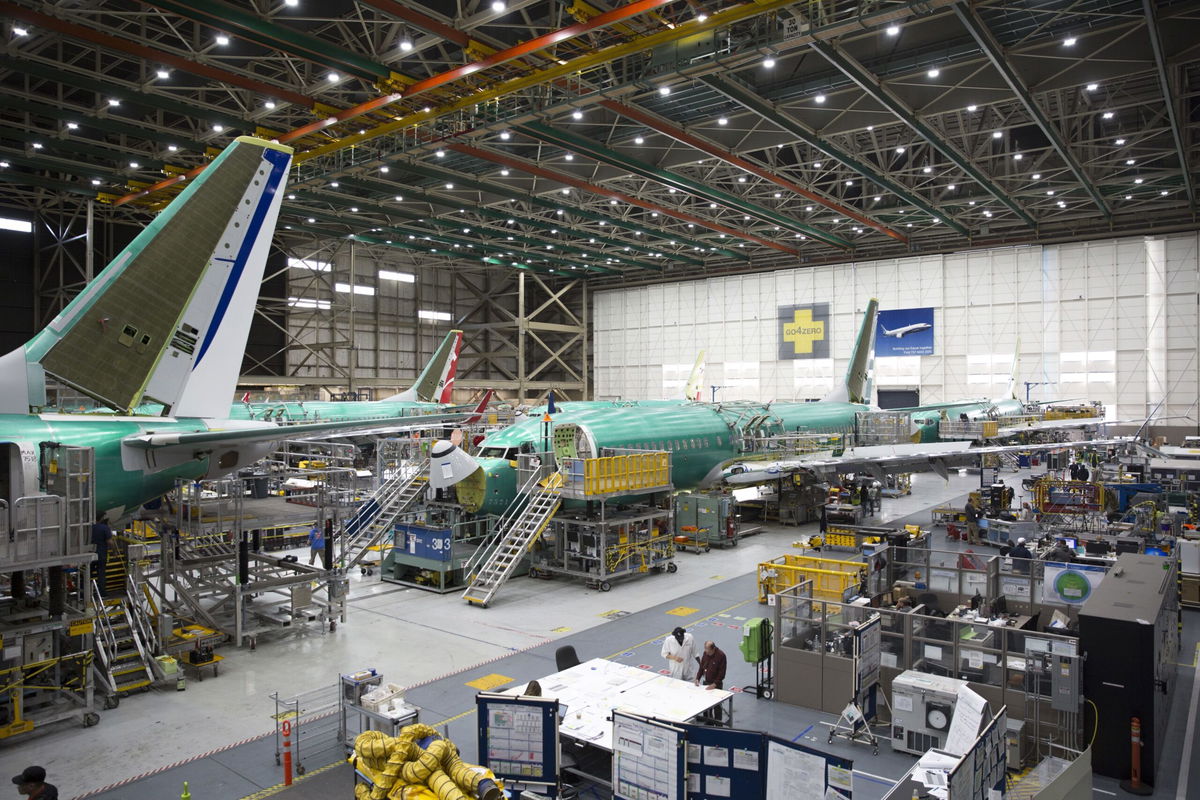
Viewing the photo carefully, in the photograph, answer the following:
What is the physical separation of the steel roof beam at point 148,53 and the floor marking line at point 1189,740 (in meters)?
34.4

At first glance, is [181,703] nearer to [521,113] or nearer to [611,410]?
[611,410]

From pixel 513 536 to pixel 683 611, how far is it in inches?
224

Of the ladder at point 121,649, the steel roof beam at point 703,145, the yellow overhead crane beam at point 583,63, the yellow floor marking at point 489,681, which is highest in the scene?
the steel roof beam at point 703,145

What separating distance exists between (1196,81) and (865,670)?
120 feet

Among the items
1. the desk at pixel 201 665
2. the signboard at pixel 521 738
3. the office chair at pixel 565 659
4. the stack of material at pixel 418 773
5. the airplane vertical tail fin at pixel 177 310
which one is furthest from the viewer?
the desk at pixel 201 665

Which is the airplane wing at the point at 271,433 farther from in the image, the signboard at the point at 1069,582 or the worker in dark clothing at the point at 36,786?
the signboard at the point at 1069,582

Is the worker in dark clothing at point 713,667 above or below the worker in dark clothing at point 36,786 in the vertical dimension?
below

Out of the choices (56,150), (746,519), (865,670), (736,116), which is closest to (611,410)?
(746,519)

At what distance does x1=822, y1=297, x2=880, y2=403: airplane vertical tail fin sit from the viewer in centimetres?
4584

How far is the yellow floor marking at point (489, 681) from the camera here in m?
15.1

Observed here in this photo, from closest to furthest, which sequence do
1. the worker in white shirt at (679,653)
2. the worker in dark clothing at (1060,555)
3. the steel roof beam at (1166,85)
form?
the worker in white shirt at (679,653) → the worker in dark clothing at (1060,555) → the steel roof beam at (1166,85)

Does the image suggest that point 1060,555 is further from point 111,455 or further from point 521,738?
point 111,455

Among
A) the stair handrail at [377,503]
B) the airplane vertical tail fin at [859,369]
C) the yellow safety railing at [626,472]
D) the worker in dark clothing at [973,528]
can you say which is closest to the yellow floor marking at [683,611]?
the yellow safety railing at [626,472]

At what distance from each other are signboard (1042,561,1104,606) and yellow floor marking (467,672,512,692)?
12249 millimetres
